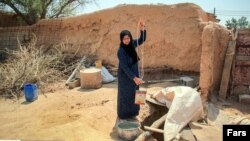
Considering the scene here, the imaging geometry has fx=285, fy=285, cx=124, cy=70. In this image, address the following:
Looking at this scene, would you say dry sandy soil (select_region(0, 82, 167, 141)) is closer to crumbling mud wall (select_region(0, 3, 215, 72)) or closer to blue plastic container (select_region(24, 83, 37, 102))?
blue plastic container (select_region(24, 83, 37, 102))

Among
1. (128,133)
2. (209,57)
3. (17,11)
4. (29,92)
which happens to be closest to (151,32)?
(209,57)

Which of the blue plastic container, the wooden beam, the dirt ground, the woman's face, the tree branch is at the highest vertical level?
the tree branch

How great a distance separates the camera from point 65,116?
553cm

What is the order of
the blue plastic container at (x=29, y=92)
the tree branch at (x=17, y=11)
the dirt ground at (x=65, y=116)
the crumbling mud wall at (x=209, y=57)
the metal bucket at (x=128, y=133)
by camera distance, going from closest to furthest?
the metal bucket at (x=128, y=133) < the dirt ground at (x=65, y=116) < the crumbling mud wall at (x=209, y=57) < the blue plastic container at (x=29, y=92) < the tree branch at (x=17, y=11)

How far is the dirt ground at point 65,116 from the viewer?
4.64 meters

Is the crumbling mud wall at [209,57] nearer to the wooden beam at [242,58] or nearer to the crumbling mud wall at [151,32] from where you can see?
the wooden beam at [242,58]

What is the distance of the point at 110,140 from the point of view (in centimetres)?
438

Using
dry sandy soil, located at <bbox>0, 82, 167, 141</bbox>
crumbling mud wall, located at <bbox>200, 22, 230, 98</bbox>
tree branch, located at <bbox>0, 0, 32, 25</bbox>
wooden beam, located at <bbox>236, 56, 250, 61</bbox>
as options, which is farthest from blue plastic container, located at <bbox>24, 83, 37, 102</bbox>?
tree branch, located at <bbox>0, 0, 32, 25</bbox>

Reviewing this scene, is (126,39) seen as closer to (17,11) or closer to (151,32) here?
(151,32)

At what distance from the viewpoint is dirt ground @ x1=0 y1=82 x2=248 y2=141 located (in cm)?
464

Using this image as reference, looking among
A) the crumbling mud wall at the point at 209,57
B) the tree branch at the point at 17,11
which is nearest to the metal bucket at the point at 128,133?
the crumbling mud wall at the point at 209,57

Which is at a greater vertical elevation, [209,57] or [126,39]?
[126,39]

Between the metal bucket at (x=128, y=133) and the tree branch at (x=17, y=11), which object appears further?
the tree branch at (x=17, y=11)

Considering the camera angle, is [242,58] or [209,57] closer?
[209,57]
